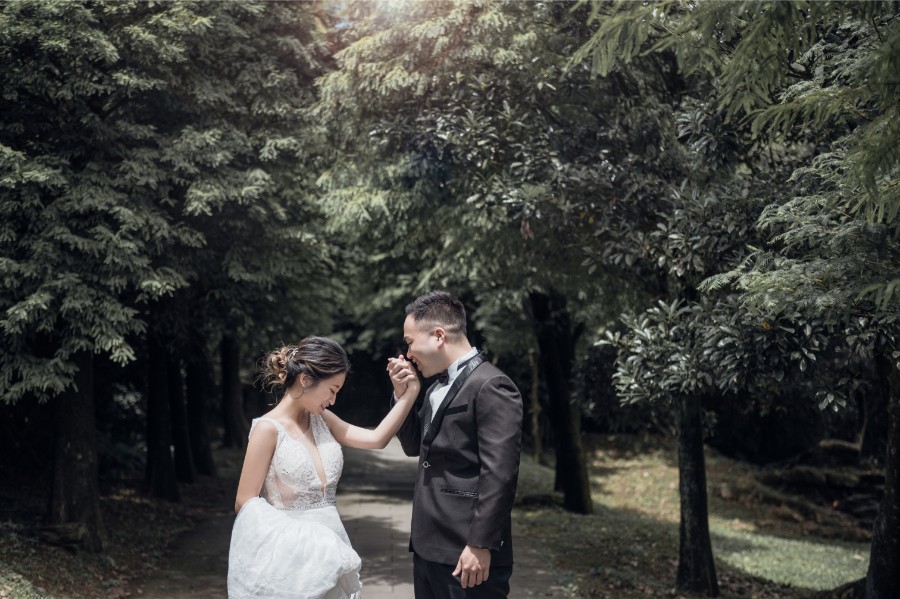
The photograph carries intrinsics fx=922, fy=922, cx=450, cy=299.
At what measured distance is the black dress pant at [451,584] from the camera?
464cm

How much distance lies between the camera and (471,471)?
15.6 ft

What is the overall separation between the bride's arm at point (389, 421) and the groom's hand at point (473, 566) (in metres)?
0.77

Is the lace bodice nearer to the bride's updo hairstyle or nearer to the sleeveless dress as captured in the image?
the sleeveless dress

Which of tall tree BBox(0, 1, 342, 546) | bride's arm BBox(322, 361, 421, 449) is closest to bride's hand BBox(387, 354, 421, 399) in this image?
bride's arm BBox(322, 361, 421, 449)

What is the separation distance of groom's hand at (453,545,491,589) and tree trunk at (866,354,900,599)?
641 centimetres

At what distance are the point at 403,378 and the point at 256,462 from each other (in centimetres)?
88

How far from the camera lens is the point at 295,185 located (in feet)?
43.3

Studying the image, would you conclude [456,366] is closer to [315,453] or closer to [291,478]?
[315,453]

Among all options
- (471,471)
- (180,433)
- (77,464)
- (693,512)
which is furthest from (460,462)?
(180,433)

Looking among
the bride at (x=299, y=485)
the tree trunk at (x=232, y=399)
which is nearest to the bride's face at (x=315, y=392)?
the bride at (x=299, y=485)

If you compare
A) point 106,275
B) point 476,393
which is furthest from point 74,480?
point 476,393

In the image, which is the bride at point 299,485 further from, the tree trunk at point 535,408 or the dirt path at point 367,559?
the tree trunk at point 535,408

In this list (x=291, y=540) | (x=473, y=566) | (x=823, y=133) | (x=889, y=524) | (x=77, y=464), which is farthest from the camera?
(x=77, y=464)

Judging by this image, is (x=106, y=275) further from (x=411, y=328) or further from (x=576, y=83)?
(x=411, y=328)
